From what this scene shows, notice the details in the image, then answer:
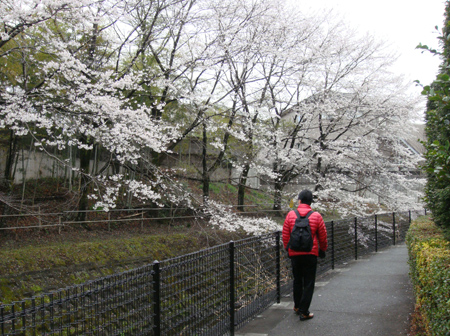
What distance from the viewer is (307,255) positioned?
5.30 meters

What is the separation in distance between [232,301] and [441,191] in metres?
3.39

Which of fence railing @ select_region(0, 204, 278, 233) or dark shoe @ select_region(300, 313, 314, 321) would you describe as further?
fence railing @ select_region(0, 204, 278, 233)

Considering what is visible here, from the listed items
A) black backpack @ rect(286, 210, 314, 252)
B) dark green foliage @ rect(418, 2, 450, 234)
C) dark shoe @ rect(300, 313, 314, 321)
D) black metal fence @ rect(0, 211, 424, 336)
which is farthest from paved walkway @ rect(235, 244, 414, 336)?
dark green foliage @ rect(418, 2, 450, 234)

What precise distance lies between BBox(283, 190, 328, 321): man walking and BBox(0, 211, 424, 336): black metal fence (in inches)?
27.5

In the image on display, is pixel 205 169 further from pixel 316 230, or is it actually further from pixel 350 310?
pixel 316 230

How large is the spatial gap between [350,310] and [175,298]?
2955 millimetres

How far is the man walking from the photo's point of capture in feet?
17.4

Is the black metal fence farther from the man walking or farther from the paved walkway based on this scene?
the man walking

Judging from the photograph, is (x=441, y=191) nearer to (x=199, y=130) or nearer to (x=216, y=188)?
(x=199, y=130)

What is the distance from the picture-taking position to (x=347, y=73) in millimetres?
16750

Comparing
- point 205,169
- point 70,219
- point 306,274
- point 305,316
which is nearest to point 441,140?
point 306,274

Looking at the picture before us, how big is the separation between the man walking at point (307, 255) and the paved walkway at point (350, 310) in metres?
0.28

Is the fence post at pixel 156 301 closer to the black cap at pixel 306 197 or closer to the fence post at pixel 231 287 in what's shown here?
the fence post at pixel 231 287

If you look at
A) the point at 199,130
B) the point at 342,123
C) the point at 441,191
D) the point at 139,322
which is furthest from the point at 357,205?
the point at 139,322
